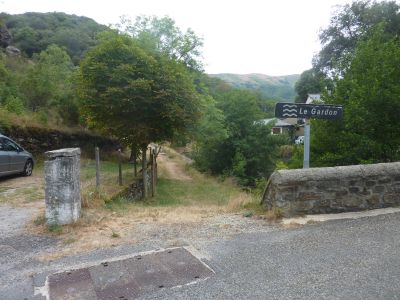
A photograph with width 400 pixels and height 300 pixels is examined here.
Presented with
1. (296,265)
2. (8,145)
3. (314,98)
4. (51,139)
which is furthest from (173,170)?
(296,265)

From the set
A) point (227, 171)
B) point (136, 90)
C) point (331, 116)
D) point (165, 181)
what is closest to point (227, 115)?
point (227, 171)

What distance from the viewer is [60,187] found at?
6125 millimetres

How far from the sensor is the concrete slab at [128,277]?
156 inches

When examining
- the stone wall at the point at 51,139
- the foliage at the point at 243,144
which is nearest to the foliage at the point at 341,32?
the foliage at the point at 243,144

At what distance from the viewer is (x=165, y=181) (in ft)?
69.6

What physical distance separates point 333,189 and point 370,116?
444 cm

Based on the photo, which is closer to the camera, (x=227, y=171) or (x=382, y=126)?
(x=382, y=126)

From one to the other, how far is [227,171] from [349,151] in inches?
655

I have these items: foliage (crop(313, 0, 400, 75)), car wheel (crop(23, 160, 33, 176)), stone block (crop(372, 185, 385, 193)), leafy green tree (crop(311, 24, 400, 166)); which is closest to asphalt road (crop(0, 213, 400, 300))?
stone block (crop(372, 185, 385, 193))

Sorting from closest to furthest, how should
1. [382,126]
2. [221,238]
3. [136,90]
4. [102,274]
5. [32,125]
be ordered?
[102,274]
[221,238]
[382,126]
[136,90]
[32,125]

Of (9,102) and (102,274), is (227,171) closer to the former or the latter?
(9,102)

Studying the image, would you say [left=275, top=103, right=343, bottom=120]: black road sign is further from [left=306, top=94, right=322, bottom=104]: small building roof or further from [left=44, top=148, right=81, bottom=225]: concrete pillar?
[left=306, top=94, right=322, bottom=104]: small building roof

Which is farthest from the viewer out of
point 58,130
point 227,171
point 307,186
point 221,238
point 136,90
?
point 227,171

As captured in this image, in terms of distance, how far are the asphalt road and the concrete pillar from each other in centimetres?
59
